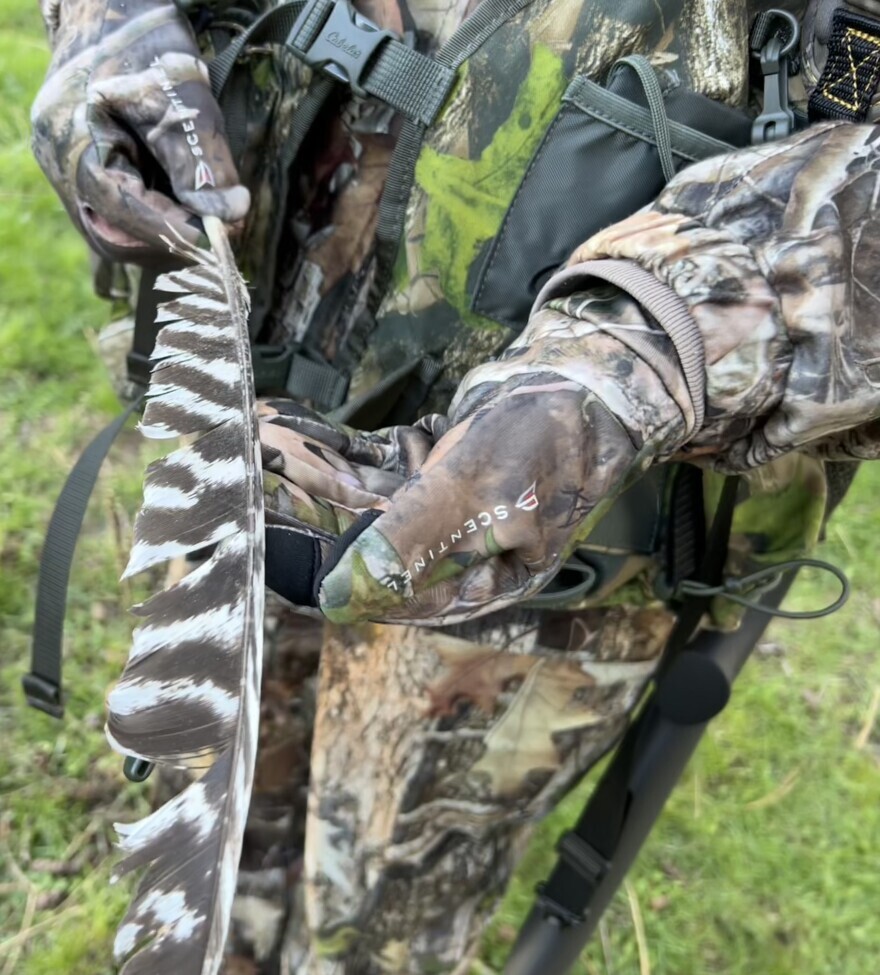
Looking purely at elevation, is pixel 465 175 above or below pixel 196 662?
above

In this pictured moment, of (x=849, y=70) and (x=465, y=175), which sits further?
(x=465, y=175)

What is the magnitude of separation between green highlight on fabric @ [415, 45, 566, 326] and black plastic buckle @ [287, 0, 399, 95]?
14 cm

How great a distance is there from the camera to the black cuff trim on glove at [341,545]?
823mm

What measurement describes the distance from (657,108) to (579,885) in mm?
1252

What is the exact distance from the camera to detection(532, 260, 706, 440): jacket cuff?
0.86m

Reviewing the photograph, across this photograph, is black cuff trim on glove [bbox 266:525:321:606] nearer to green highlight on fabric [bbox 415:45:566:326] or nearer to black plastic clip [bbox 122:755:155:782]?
black plastic clip [bbox 122:755:155:782]

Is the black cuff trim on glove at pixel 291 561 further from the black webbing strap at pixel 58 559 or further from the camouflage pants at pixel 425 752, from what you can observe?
the black webbing strap at pixel 58 559

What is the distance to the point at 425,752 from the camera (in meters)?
1.33

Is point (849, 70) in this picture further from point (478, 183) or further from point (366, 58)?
point (366, 58)

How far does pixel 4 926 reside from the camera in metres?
2.10

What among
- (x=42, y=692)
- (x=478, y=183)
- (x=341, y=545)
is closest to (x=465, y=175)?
(x=478, y=183)

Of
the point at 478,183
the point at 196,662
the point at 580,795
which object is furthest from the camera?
the point at 580,795

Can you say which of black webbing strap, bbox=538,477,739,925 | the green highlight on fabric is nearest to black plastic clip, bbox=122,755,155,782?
the green highlight on fabric

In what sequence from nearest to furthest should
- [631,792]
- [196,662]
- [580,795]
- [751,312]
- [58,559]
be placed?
[196,662] → [751,312] → [58,559] → [631,792] → [580,795]
